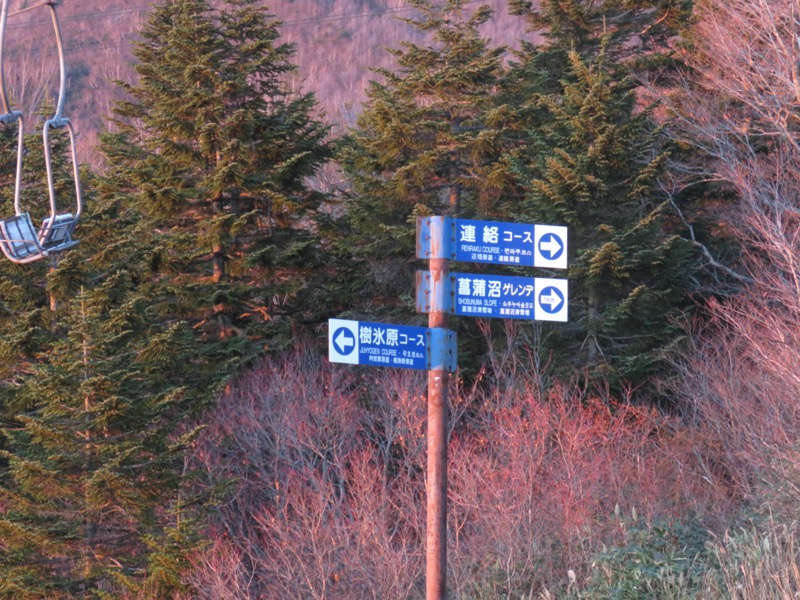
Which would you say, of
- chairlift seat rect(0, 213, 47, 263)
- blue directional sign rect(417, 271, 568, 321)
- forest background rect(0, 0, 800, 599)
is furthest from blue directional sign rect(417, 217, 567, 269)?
forest background rect(0, 0, 800, 599)

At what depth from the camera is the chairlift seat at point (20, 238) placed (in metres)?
4.92

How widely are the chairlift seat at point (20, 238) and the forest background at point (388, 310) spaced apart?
7.92m

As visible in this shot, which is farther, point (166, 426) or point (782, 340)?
point (166, 426)

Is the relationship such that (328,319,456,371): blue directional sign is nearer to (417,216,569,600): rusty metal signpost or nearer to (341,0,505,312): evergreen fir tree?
(417,216,569,600): rusty metal signpost

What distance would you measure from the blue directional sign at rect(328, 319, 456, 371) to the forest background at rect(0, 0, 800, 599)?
674 cm

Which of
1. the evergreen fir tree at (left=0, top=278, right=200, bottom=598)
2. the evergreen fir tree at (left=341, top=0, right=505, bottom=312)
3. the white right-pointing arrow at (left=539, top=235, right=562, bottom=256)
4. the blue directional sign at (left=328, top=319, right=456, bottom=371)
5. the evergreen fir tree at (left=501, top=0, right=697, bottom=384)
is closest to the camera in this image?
the blue directional sign at (left=328, top=319, right=456, bottom=371)

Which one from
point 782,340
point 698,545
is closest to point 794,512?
point 698,545

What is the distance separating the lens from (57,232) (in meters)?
→ 5.05

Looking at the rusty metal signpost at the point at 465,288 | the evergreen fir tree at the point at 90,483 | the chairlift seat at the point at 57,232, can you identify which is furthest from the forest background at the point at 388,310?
the chairlift seat at the point at 57,232

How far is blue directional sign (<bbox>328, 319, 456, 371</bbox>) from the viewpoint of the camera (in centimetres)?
532

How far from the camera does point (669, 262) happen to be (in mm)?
18219

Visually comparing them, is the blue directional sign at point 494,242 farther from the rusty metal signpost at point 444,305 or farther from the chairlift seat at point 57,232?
the chairlift seat at point 57,232

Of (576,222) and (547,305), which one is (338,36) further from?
(547,305)

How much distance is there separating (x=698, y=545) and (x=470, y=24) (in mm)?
13903
